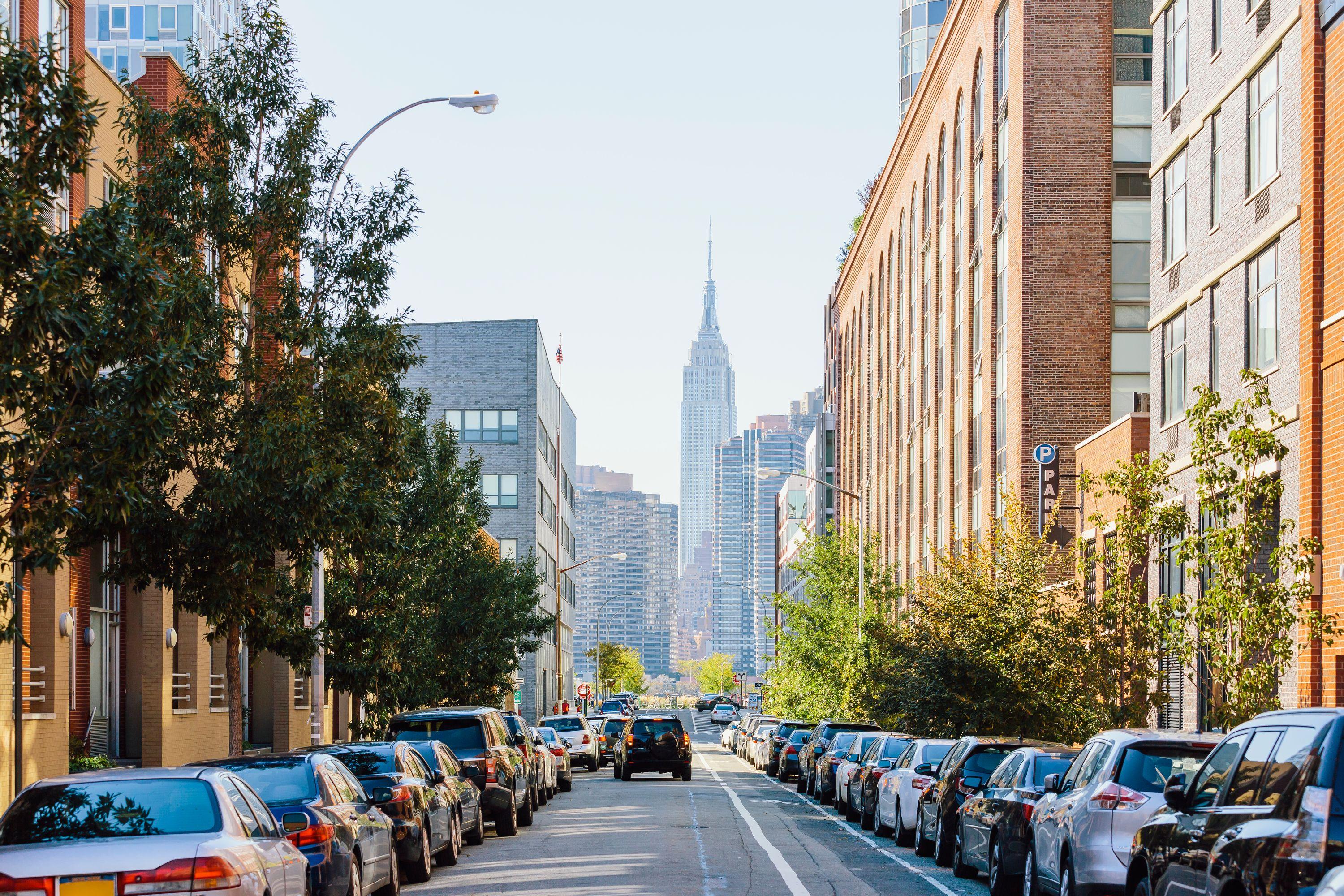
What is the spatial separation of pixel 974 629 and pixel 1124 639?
4641mm

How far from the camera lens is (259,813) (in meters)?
10.8

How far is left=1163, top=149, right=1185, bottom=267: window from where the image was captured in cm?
2938

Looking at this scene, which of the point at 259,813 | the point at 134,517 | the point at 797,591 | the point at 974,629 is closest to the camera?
the point at 259,813

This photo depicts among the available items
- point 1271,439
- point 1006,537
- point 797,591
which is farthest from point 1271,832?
point 797,591

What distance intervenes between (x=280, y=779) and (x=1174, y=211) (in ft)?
72.9

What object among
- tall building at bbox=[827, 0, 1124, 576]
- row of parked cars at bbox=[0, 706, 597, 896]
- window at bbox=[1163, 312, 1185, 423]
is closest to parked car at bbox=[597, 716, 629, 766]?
tall building at bbox=[827, 0, 1124, 576]

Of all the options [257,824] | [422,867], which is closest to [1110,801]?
[257,824]

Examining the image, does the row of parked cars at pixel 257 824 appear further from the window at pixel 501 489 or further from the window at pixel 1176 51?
the window at pixel 501 489

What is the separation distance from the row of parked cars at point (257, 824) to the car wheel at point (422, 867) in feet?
0.05

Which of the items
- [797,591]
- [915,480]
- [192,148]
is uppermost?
[192,148]

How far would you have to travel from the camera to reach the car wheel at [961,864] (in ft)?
56.6

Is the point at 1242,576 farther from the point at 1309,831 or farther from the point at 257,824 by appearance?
the point at 257,824

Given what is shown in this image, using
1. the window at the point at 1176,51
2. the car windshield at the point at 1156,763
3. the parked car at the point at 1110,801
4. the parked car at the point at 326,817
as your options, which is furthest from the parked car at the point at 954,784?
the window at the point at 1176,51

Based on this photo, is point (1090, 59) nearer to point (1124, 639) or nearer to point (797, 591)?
point (1124, 639)
